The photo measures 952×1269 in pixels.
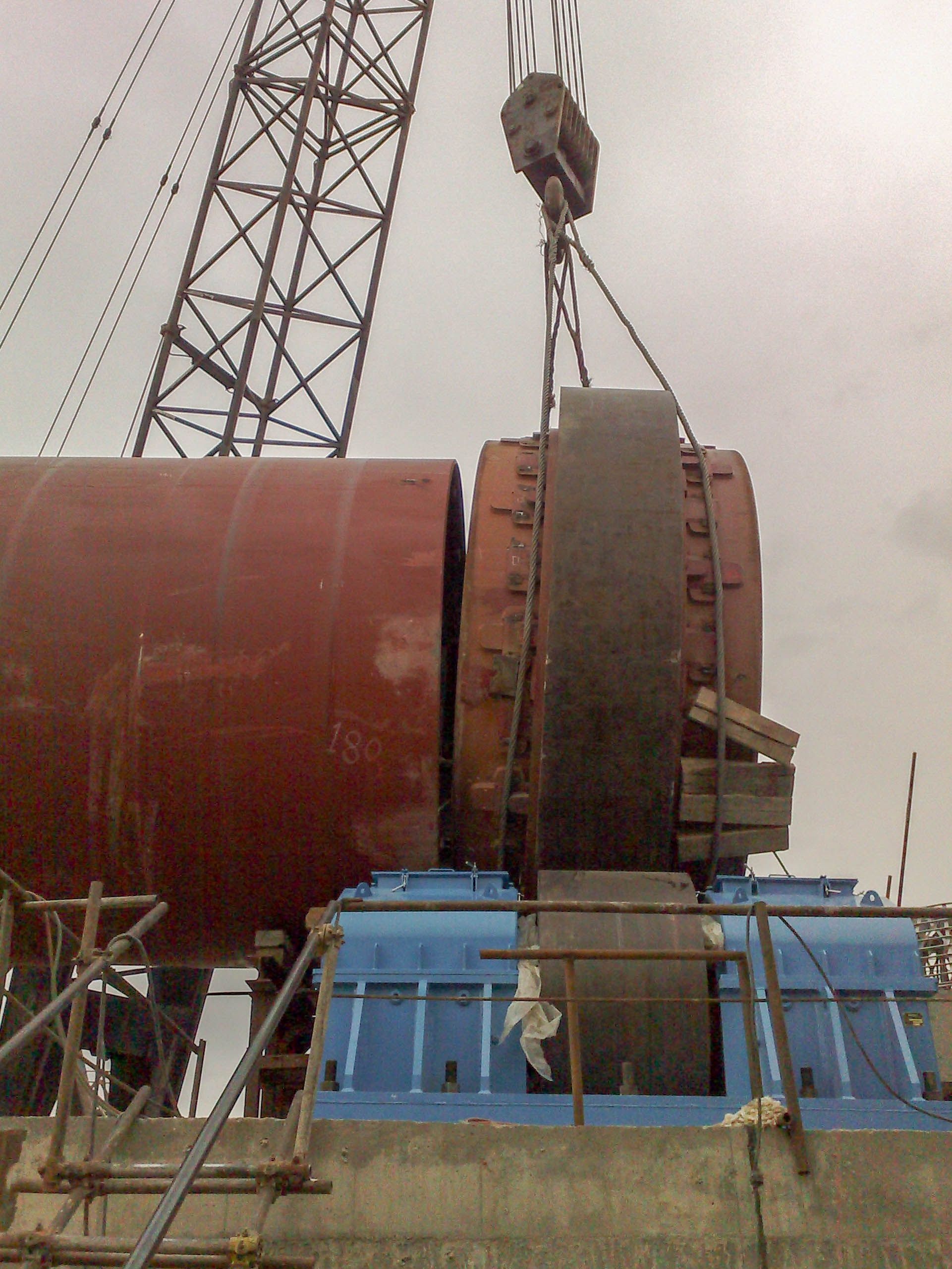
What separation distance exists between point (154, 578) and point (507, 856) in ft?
9.84

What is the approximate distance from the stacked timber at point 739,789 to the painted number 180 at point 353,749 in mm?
1964

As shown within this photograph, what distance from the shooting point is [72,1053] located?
14.1ft

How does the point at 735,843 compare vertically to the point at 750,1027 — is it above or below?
above

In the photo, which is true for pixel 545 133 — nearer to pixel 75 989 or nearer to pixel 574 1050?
pixel 574 1050

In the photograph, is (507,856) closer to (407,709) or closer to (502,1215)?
(407,709)

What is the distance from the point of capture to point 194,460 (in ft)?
29.1

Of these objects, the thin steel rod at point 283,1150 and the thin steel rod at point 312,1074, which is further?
the thin steel rod at point 312,1074

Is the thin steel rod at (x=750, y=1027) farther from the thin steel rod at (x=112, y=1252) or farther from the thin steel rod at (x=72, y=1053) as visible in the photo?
the thin steel rod at (x=72, y=1053)

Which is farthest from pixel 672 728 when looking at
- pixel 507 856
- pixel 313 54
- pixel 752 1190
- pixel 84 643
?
pixel 313 54

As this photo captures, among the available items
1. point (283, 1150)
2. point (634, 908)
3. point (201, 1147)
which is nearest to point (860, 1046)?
point (634, 908)

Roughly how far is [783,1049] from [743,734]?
309 cm

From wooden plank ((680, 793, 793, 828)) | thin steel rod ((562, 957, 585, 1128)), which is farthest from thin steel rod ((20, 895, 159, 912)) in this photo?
wooden plank ((680, 793, 793, 828))

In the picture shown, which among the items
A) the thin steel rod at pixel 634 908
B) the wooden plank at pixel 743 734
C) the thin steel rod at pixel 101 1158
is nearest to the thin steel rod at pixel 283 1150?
the thin steel rod at pixel 101 1158

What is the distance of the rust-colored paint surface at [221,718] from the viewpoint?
758 cm
